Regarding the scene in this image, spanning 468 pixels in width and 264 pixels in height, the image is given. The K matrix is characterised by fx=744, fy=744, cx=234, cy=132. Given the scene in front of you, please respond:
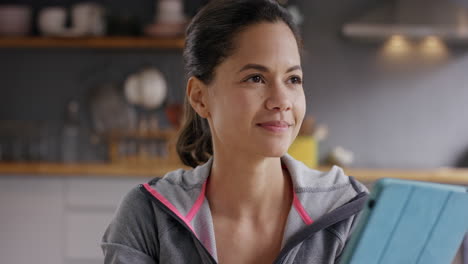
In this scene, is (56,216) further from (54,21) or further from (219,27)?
(219,27)

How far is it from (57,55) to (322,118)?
1.85 m

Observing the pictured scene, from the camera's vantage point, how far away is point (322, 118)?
4953 millimetres

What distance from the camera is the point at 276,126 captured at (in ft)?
4.64

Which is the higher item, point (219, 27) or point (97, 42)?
point (219, 27)

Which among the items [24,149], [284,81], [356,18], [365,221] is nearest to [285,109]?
[284,81]

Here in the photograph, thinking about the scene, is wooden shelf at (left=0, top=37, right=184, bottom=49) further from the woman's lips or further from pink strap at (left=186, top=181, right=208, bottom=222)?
the woman's lips

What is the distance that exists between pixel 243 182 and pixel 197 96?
23 cm

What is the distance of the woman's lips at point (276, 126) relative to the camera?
141 centimetres

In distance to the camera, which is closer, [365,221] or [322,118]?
[365,221]

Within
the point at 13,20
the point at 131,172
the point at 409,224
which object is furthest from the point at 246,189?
the point at 13,20

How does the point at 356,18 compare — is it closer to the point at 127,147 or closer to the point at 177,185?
the point at 127,147

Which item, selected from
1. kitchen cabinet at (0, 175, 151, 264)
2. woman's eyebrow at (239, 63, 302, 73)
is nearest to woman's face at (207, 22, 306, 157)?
woman's eyebrow at (239, 63, 302, 73)

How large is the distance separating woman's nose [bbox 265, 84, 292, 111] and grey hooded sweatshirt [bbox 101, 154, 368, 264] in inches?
9.1

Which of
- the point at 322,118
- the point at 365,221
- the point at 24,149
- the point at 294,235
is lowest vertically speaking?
the point at 24,149
